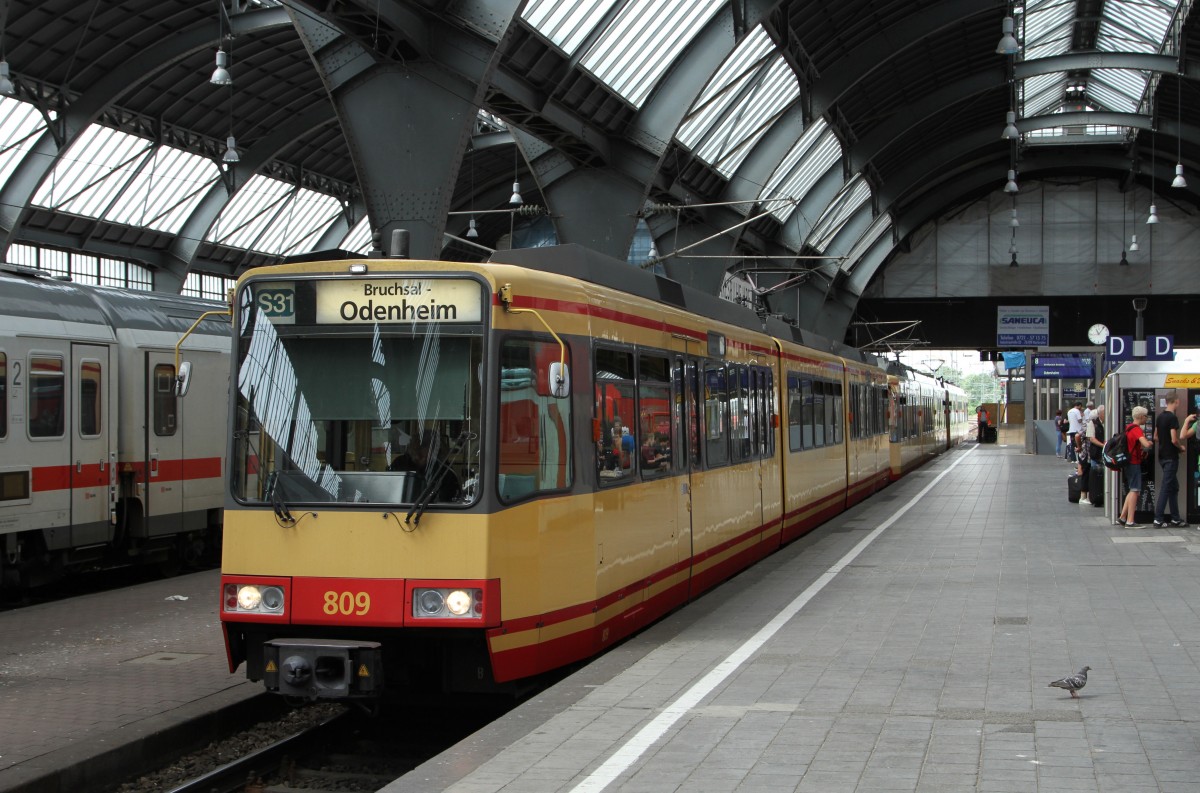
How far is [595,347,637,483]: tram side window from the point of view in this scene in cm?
938

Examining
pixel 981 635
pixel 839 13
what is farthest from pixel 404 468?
pixel 839 13

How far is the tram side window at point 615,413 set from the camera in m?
9.38

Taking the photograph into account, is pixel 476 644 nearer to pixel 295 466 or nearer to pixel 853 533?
pixel 295 466

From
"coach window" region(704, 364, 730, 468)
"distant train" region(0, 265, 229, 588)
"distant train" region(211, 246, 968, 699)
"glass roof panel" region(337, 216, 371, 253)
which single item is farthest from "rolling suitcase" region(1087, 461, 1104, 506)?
"glass roof panel" region(337, 216, 371, 253)

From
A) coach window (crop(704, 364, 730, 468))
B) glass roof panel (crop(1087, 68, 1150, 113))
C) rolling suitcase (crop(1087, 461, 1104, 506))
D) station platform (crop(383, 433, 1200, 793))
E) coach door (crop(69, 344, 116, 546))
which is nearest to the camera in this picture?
station platform (crop(383, 433, 1200, 793))

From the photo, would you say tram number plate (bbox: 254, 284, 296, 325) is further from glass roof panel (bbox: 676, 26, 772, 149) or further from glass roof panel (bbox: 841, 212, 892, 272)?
glass roof panel (bbox: 841, 212, 892, 272)

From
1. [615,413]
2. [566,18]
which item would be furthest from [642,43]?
[615,413]

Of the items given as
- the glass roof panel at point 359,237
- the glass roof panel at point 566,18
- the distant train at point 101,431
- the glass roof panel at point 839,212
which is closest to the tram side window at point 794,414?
the distant train at point 101,431

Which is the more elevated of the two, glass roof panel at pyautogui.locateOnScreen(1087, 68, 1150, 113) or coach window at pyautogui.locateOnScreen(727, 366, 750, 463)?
glass roof panel at pyautogui.locateOnScreen(1087, 68, 1150, 113)

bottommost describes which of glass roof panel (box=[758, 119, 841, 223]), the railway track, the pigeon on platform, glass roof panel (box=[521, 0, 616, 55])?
the railway track

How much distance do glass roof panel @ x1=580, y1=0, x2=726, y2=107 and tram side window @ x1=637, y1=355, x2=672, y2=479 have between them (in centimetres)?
1607

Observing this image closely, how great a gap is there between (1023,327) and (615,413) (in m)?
48.4

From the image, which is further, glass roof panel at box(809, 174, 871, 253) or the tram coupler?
glass roof panel at box(809, 174, 871, 253)

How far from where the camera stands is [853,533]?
61.9 ft
